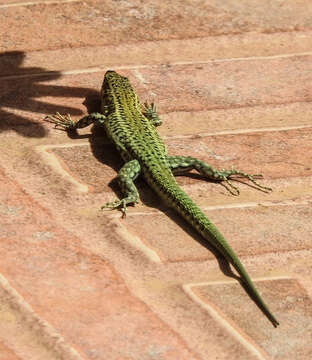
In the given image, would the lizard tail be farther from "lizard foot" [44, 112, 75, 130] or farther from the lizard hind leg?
"lizard foot" [44, 112, 75, 130]

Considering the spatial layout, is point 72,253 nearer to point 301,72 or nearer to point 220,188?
point 220,188

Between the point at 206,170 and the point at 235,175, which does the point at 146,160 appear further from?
the point at 235,175

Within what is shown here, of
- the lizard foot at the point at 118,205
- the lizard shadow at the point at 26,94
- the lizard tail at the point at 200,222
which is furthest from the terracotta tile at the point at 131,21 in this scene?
the lizard foot at the point at 118,205

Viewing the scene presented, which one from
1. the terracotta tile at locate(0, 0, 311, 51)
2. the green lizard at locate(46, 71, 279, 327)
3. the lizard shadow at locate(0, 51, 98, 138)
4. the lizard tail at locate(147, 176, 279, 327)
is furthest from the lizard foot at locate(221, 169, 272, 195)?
the terracotta tile at locate(0, 0, 311, 51)

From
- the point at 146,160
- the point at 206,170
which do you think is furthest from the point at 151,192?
the point at 206,170

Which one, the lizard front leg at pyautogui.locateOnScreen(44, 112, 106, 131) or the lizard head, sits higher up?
the lizard head

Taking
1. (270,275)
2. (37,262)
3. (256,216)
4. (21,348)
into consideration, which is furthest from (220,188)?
(21,348)
